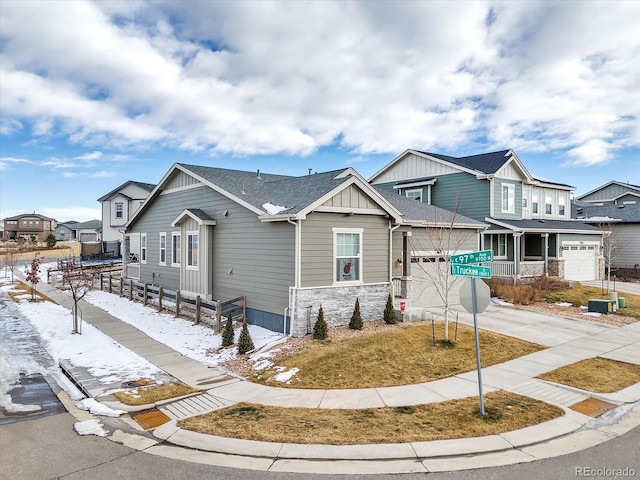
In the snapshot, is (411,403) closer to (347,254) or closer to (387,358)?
(387,358)

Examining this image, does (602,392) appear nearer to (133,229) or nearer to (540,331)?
(540,331)

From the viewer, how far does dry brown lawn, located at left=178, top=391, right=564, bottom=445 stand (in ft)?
21.4

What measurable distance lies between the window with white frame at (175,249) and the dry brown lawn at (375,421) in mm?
12110

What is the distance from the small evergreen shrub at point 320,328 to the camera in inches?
484

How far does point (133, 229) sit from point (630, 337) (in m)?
23.4

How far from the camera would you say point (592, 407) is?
777cm

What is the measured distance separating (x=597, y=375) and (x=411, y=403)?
499 cm

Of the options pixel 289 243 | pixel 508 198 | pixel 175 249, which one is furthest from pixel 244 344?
pixel 508 198

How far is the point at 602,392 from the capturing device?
27.9ft

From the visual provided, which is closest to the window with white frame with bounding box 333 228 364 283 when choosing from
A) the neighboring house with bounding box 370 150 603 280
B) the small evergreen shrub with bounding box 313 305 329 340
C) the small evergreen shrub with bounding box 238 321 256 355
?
the small evergreen shrub with bounding box 313 305 329 340

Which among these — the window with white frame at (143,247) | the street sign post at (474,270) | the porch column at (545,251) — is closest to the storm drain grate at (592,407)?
the street sign post at (474,270)

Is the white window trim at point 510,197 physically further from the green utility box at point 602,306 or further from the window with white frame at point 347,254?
the window with white frame at point 347,254

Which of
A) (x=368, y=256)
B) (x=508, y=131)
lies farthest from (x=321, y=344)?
(x=508, y=131)

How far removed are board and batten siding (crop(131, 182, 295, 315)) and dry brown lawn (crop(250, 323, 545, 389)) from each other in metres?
2.65
